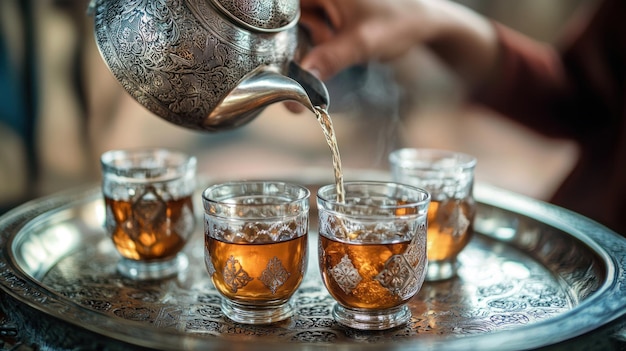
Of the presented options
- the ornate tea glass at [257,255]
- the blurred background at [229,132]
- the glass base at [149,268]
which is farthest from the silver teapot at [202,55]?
the blurred background at [229,132]

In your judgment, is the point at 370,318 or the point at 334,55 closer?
the point at 370,318

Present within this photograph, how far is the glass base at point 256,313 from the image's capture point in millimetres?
800

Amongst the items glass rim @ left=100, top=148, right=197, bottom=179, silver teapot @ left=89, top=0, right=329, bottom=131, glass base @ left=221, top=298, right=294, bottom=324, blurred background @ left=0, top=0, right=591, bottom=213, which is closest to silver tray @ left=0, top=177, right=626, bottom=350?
glass base @ left=221, top=298, right=294, bottom=324

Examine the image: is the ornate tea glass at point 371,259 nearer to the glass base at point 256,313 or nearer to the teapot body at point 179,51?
the glass base at point 256,313

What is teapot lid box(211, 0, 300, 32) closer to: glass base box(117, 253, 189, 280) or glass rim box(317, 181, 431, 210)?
glass rim box(317, 181, 431, 210)

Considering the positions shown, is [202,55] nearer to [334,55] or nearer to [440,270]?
[334,55]

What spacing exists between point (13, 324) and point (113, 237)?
0.21 meters

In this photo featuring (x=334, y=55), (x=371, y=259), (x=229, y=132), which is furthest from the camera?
(x=229, y=132)

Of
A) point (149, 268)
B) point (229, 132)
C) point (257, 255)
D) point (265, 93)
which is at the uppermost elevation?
point (265, 93)

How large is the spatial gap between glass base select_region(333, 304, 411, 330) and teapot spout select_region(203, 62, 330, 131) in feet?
0.77

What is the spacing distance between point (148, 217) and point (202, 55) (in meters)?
0.26

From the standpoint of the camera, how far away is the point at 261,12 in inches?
31.4

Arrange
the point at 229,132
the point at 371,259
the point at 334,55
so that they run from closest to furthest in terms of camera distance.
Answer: the point at 371,259
the point at 334,55
the point at 229,132

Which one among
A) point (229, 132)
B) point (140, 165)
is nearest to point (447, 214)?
point (140, 165)
